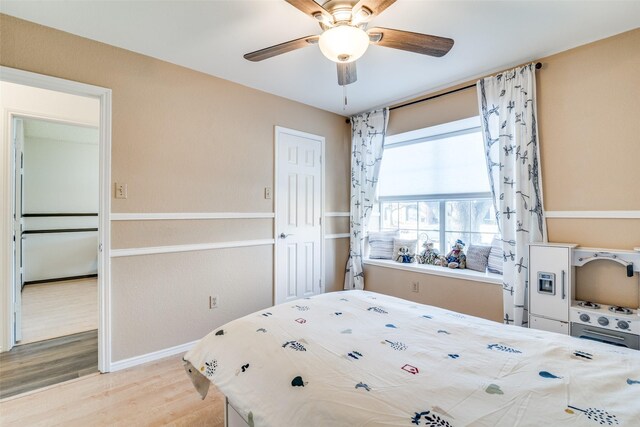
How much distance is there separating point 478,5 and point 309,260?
279 centimetres

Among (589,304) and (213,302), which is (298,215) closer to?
(213,302)

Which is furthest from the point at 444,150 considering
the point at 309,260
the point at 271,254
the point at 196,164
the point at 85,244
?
the point at 85,244

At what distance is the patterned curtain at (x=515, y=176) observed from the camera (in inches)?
96.4

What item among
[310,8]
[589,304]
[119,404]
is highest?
[310,8]

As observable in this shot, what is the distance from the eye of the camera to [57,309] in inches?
144

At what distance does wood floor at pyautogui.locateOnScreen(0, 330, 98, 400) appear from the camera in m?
2.13

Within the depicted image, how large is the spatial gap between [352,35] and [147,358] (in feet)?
9.15

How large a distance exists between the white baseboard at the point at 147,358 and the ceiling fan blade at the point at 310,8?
8.89 ft

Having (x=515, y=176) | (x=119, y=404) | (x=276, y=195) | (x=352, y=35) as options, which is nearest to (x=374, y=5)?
(x=352, y=35)

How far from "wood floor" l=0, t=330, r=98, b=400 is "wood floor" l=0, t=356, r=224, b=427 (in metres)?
0.14

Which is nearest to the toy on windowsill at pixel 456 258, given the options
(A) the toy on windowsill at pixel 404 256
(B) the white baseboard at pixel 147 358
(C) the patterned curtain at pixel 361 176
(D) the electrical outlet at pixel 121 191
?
(A) the toy on windowsill at pixel 404 256

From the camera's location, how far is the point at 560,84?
2.37m

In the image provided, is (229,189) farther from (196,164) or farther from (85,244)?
(85,244)

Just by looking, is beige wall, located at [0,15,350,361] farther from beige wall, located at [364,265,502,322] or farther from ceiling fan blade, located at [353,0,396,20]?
ceiling fan blade, located at [353,0,396,20]
